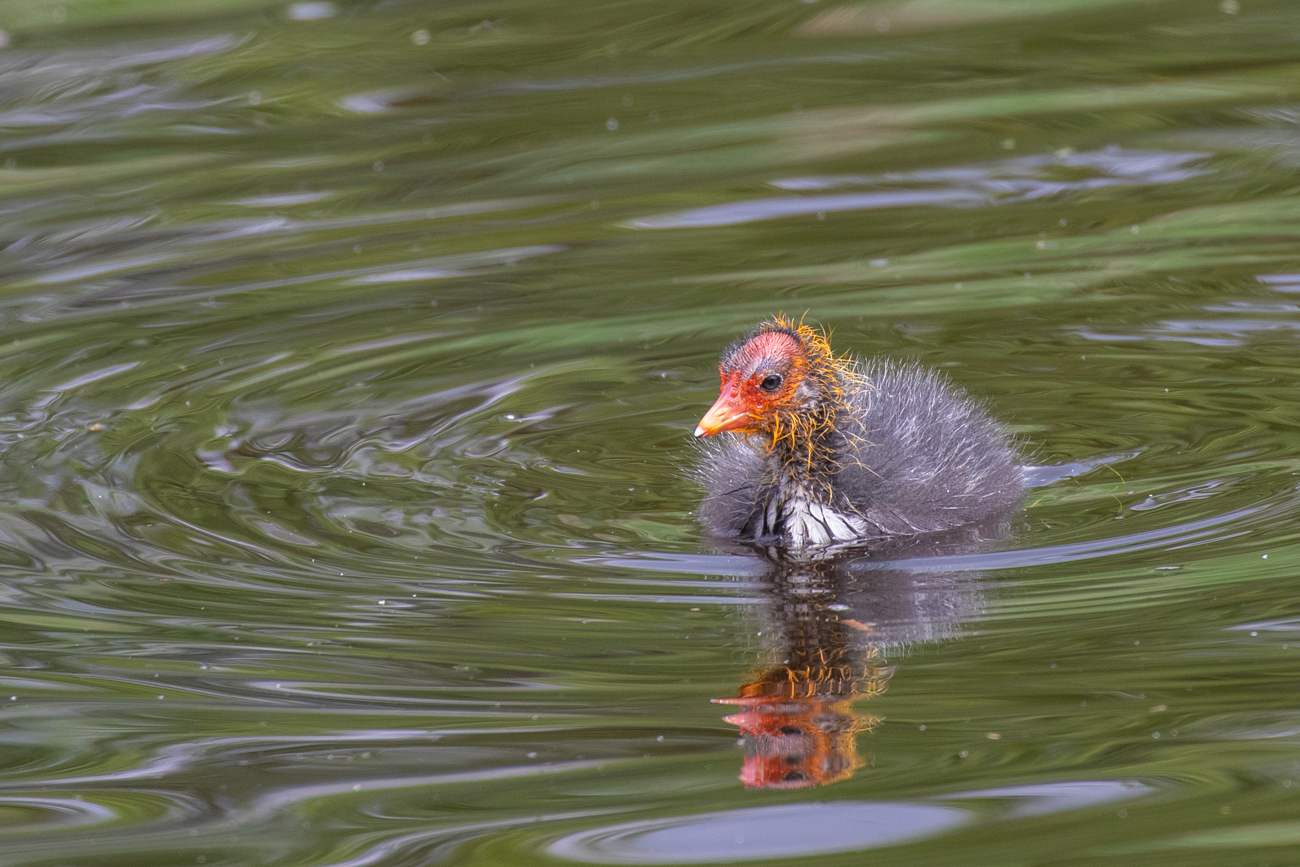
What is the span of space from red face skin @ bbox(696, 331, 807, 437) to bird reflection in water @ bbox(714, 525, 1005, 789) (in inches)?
22.3

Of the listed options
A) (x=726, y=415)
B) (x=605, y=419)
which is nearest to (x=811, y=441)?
(x=726, y=415)

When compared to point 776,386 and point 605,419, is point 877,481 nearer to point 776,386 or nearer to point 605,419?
point 776,386

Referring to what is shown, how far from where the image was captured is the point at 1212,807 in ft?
13.9

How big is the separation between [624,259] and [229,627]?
4.14 metres

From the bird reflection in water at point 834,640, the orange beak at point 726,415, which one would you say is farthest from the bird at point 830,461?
the bird reflection in water at point 834,640

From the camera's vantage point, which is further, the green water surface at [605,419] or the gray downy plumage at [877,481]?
the gray downy plumage at [877,481]

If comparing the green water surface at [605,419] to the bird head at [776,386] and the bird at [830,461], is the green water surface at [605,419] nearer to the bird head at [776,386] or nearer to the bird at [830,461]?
the bird at [830,461]

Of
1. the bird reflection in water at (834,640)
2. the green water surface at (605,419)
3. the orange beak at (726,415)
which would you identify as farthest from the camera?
the orange beak at (726,415)

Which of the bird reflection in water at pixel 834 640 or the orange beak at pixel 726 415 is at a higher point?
the orange beak at pixel 726 415

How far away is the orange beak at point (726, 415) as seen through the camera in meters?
6.38

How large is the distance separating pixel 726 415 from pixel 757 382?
0.54 feet

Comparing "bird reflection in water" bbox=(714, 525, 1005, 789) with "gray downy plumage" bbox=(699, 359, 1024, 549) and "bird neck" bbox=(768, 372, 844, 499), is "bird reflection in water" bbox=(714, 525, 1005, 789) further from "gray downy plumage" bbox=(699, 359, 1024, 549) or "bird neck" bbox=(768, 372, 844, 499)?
"bird neck" bbox=(768, 372, 844, 499)

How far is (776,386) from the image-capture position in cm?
648

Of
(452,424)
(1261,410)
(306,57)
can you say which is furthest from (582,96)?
(1261,410)
